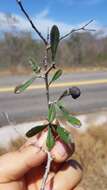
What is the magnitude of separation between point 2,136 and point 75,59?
10419 mm

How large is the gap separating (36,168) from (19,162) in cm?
8

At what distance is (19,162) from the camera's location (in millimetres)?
859

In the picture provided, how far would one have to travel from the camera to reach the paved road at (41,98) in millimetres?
8289

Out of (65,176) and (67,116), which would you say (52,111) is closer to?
(67,116)

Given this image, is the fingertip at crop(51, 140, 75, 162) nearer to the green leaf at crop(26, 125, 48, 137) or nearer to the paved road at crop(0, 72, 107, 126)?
the green leaf at crop(26, 125, 48, 137)

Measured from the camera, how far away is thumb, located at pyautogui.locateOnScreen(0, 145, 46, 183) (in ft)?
2.81

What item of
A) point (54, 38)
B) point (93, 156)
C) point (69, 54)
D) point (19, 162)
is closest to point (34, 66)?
point (54, 38)

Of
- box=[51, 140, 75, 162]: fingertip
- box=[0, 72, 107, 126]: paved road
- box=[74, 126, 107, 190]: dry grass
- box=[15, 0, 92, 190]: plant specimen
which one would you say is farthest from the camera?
box=[0, 72, 107, 126]: paved road

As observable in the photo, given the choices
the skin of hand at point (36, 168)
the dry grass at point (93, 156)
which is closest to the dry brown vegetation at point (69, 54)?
the dry grass at point (93, 156)

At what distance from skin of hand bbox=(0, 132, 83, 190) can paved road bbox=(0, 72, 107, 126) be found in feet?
17.8

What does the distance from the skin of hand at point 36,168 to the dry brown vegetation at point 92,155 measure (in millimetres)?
3847

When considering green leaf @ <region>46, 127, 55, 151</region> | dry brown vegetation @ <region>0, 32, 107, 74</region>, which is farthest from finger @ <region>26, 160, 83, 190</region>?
dry brown vegetation @ <region>0, 32, 107, 74</region>

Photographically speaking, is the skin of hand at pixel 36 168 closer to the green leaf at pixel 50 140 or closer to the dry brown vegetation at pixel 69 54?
the green leaf at pixel 50 140

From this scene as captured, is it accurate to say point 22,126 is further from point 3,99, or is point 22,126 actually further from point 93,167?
point 3,99
